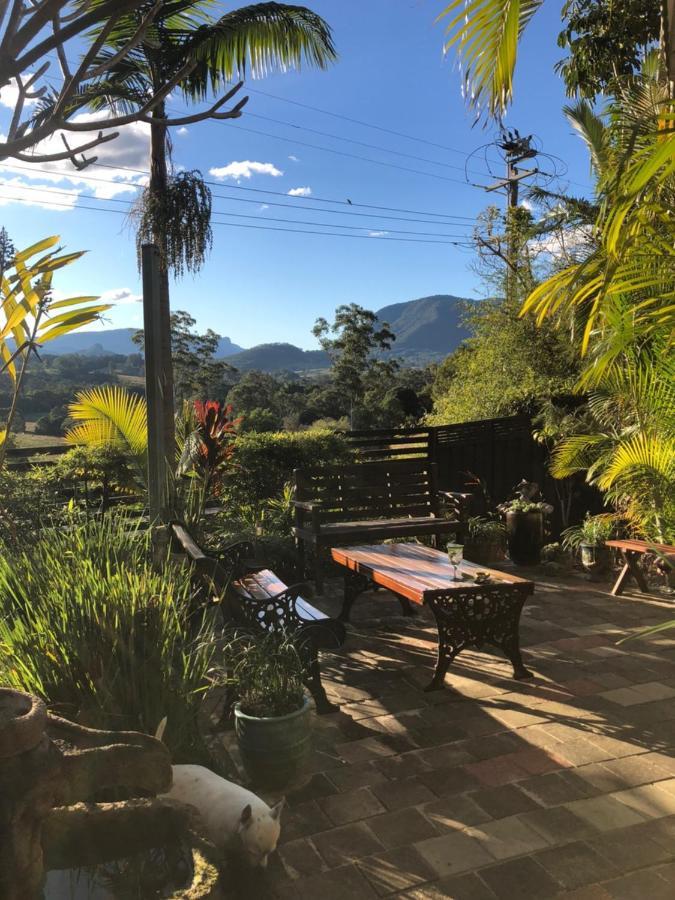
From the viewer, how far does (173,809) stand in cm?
162

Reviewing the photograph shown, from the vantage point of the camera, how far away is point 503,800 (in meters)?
2.29

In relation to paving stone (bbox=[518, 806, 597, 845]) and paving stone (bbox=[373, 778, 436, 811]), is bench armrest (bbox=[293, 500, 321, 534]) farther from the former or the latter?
paving stone (bbox=[518, 806, 597, 845])

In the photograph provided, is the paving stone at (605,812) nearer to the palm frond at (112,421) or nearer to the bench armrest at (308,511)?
the bench armrest at (308,511)

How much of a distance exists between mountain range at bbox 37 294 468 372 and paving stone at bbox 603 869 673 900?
864 cm

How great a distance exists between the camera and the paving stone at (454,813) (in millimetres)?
2162

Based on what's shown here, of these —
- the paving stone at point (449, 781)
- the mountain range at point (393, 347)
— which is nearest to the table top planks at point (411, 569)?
the paving stone at point (449, 781)

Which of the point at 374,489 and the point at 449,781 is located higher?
the point at 374,489

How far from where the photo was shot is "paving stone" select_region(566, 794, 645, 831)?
214 cm

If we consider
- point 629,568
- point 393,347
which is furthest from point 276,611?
point 393,347

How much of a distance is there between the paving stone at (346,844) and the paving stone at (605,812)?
0.71 metres

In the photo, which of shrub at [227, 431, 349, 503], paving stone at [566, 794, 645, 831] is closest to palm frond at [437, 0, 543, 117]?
paving stone at [566, 794, 645, 831]

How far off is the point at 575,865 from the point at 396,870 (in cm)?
53

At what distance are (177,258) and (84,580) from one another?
16.0 ft

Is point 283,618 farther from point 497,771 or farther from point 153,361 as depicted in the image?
point 153,361
